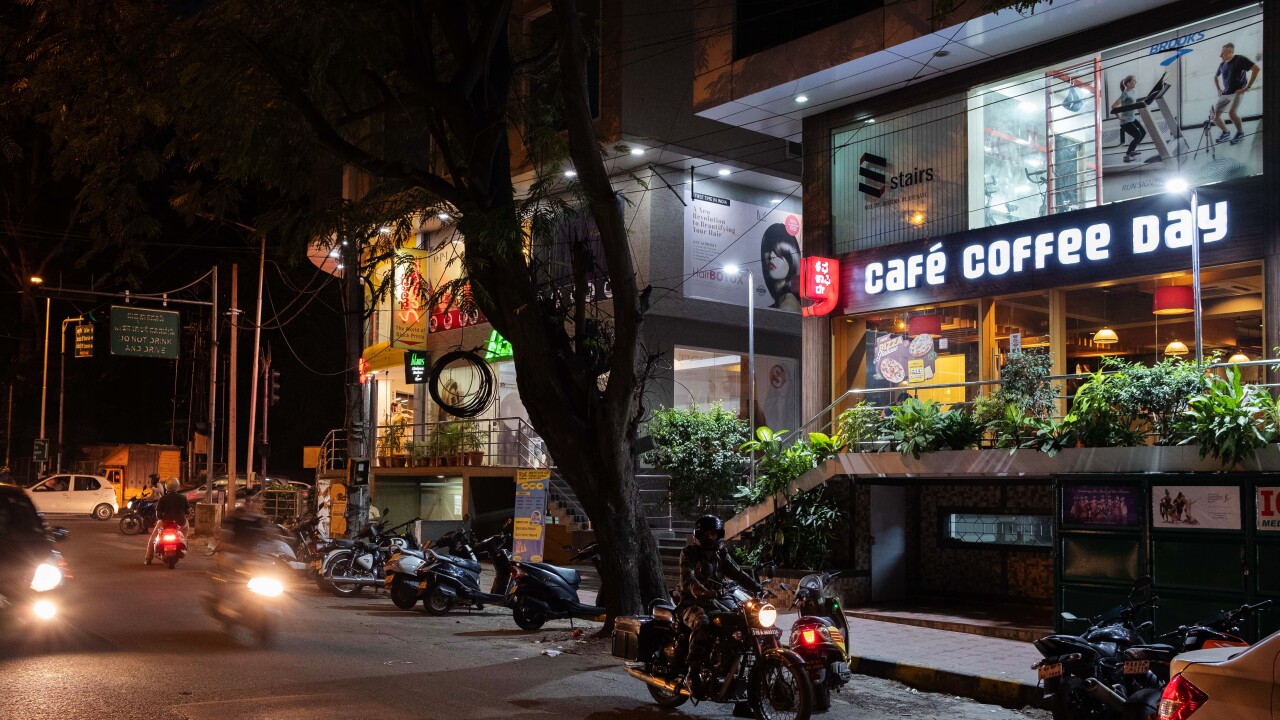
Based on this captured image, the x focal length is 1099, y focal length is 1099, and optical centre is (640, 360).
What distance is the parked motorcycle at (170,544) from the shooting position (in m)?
20.7

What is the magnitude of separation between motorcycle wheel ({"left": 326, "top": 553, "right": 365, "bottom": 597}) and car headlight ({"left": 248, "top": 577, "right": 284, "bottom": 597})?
5745 mm

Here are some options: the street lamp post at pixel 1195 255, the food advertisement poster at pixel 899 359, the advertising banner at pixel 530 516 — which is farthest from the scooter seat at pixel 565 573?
the street lamp post at pixel 1195 255

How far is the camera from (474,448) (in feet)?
89.2

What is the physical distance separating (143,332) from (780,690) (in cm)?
2666

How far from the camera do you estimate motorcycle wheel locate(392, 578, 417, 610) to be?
15984 mm

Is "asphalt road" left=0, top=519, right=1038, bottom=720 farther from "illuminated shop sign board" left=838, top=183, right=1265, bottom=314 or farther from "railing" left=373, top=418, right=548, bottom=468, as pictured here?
"railing" left=373, top=418, right=548, bottom=468

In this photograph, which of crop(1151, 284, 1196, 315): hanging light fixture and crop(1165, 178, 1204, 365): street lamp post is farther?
crop(1151, 284, 1196, 315): hanging light fixture

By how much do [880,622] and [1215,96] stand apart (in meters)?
9.00

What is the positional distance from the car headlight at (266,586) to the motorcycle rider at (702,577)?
5.04m

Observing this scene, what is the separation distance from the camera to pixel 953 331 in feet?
62.4

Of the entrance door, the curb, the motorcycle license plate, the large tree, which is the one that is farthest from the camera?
the entrance door

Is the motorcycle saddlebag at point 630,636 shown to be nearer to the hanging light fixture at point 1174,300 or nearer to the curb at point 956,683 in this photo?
the curb at point 956,683

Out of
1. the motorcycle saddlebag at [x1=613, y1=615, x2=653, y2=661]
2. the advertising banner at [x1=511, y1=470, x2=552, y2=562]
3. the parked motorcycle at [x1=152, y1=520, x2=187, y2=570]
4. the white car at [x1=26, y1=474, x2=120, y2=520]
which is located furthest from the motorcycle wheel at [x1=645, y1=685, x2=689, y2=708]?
the white car at [x1=26, y1=474, x2=120, y2=520]

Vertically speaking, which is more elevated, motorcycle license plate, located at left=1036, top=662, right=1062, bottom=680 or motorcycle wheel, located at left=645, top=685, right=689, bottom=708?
motorcycle license plate, located at left=1036, top=662, right=1062, bottom=680
